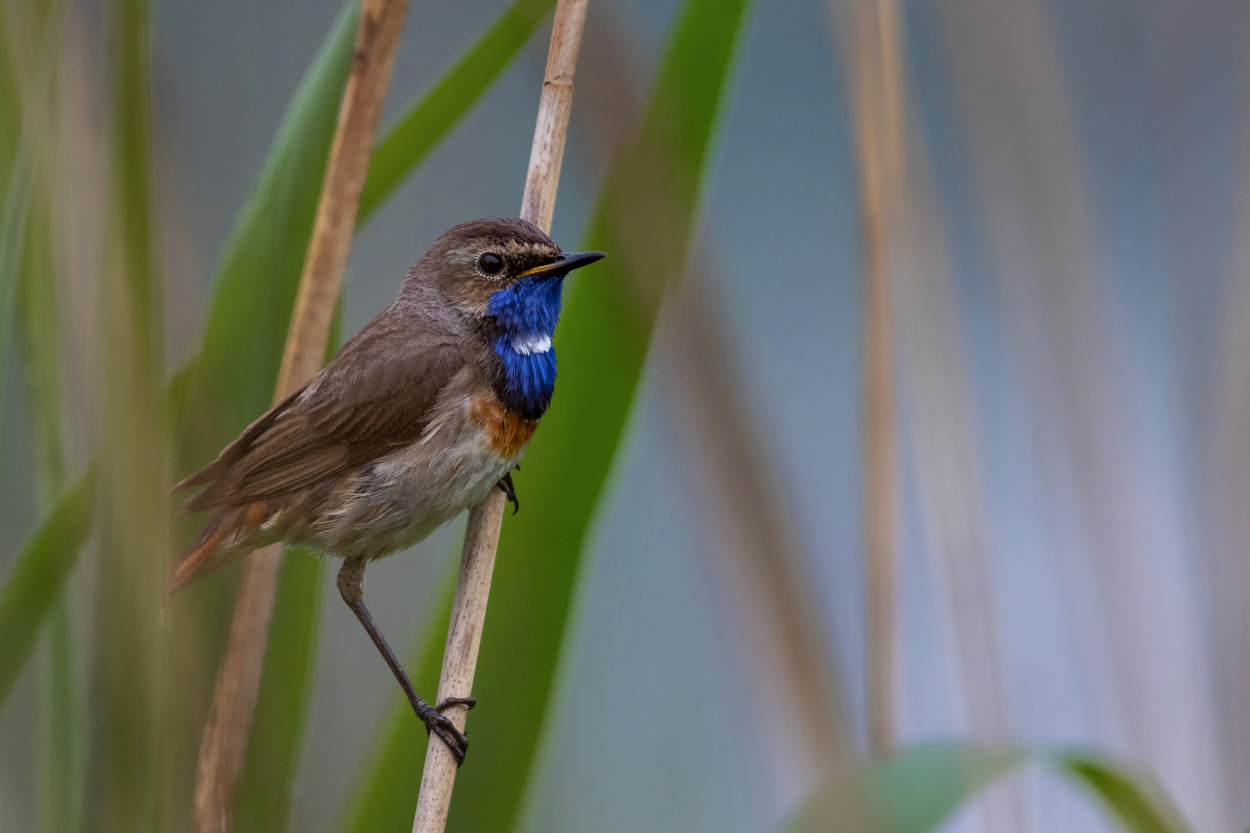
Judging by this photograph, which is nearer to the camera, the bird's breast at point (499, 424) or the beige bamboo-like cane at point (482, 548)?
the beige bamboo-like cane at point (482, 548)

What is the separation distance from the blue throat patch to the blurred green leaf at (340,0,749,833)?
0.51 m

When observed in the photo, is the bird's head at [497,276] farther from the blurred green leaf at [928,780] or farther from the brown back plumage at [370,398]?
the blurred green leaf at [928,780]

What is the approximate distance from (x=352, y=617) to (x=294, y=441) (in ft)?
2.93

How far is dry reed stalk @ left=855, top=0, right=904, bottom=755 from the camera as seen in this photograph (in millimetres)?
1442

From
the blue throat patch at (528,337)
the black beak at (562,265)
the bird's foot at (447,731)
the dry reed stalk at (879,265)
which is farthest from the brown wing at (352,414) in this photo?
the dry reed stalk at (879,265)

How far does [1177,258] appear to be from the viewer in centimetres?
168

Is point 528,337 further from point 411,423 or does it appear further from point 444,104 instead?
point 444,104

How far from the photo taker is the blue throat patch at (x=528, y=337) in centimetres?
200

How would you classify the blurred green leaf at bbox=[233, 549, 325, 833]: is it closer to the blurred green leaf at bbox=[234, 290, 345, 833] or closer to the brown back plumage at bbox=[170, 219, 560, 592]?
the blurred green leaf at bbox=[234, 290, 345, 833]

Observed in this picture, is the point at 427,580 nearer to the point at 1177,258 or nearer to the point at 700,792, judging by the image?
the point at 700,792

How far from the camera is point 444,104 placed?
1.44 metres

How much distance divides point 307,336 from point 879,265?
83 centimetres

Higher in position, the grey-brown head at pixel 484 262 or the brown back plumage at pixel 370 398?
the grey-brown head at pixel 484 262

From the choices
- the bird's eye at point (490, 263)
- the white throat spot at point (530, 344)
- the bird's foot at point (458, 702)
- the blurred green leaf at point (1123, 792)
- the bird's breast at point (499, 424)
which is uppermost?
the bird's eye at point (490, 263)
